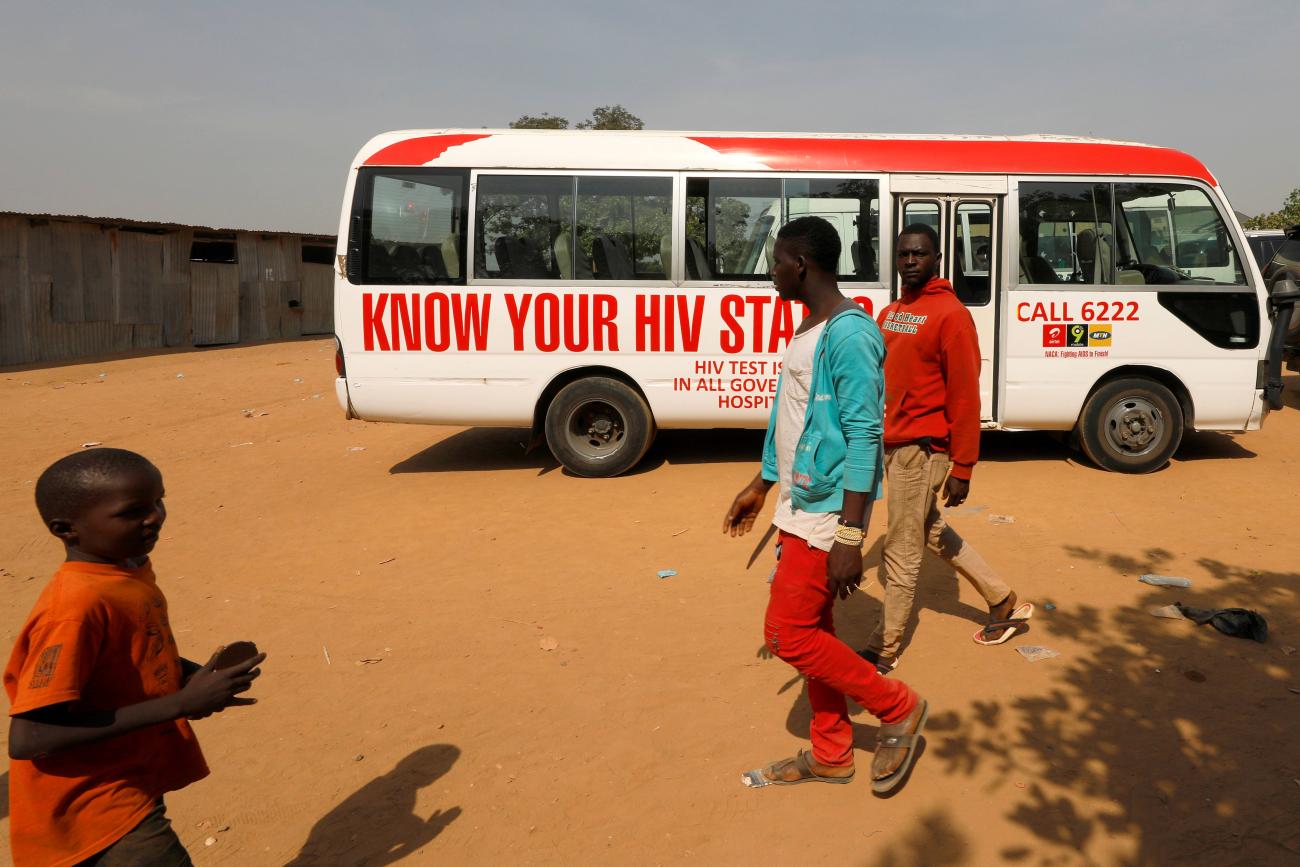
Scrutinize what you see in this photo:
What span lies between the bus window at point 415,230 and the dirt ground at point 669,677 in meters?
1.79

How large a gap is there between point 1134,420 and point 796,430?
5.72m

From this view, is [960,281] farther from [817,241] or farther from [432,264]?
[817,241]

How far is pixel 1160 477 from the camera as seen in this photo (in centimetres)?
731

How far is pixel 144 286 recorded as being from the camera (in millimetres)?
19109

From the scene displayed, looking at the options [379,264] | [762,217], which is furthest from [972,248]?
[379,264]

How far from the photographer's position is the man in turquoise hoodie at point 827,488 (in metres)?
2.69

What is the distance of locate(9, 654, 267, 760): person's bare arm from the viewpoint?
1.75m

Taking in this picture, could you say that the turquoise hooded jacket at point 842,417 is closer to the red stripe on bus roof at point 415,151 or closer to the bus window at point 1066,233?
the bus window at point 1066,233

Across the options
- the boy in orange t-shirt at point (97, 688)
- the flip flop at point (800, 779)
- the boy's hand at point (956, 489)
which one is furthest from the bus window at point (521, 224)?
the boy in orange t-shirt at point (97, 688)

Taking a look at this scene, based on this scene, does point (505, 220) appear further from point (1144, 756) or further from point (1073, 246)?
point (1144, 756)

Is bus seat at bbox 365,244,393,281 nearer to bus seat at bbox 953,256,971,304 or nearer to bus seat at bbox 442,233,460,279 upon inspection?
bus seat at bbox 442,233,460,279

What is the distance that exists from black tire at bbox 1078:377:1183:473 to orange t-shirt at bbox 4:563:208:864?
7.21 m

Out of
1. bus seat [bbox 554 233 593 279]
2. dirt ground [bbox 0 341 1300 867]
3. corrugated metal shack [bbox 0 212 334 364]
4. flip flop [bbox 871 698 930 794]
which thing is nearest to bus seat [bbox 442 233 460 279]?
bus seat [bbox 554 233 593 279]

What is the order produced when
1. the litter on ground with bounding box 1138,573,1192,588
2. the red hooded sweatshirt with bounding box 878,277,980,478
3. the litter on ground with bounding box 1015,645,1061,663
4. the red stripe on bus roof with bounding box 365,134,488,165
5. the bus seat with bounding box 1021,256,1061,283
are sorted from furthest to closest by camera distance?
the red stripe on bus roof with bounding box 365,134,488,165, the bus seat with bounding box 1021,256,1061,283, the litter on ground with bounding box 1138,573,1192,588, the litter on ground with bounding box 1015,645,1061,663, the red hooded sweatshirt with bounding box 878,277,980,478
